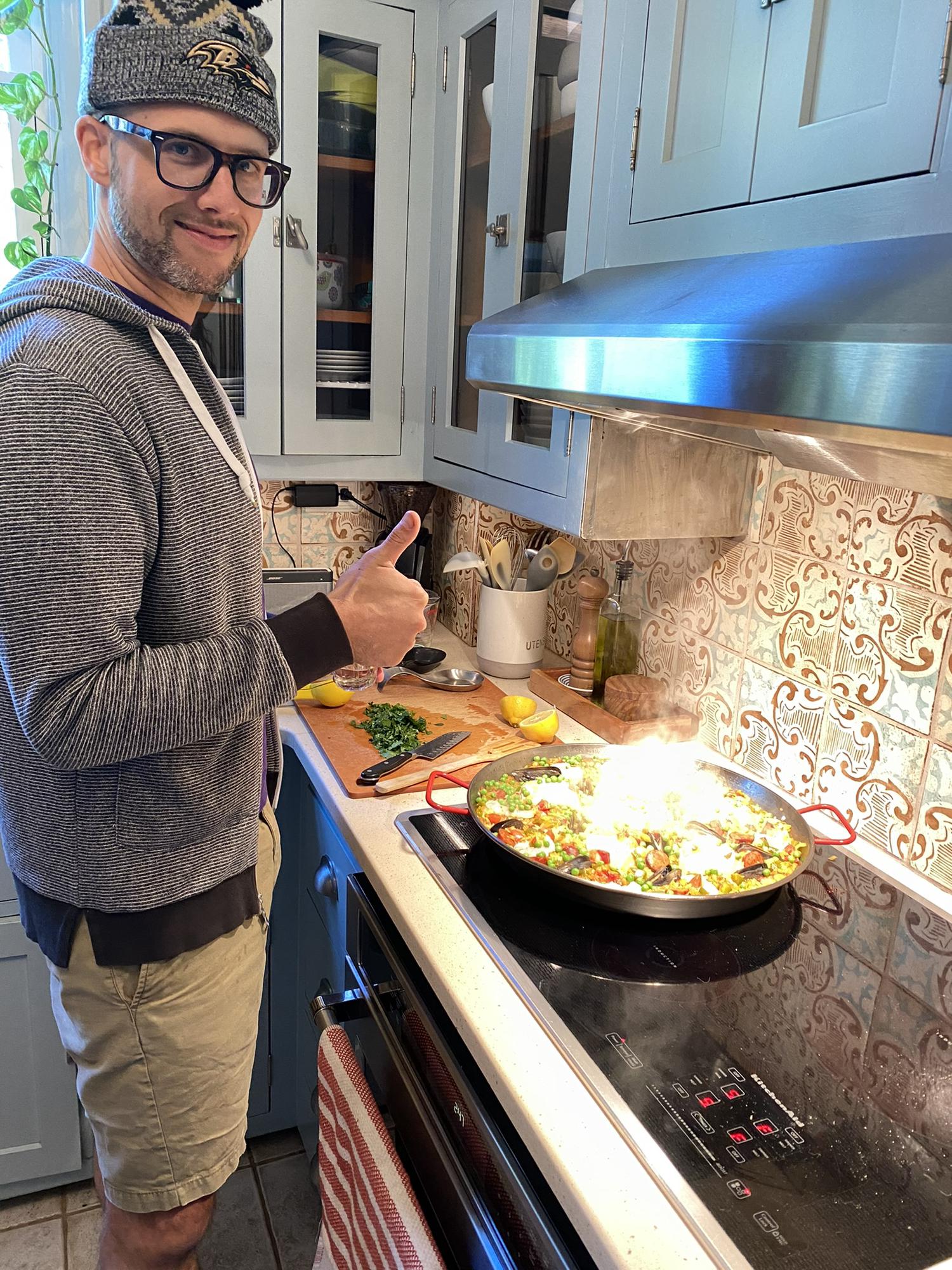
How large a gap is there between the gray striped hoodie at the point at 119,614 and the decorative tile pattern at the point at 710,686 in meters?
0.78

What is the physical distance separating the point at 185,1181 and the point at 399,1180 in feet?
1.09

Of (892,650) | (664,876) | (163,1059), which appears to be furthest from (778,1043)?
(163,1059)

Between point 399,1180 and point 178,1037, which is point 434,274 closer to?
point 178,1037

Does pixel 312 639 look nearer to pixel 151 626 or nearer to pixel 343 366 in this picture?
pixel 151 626

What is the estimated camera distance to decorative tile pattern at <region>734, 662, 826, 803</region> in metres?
1.46

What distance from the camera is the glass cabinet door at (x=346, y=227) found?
192 centimetres

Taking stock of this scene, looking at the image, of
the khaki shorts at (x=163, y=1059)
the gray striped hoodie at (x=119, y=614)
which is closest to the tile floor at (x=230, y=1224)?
the khaki shorts at (x=163, y=1059)

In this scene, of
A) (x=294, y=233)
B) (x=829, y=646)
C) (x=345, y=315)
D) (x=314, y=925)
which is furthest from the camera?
(x=345, y=315)

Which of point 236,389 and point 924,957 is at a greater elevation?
point 236,389

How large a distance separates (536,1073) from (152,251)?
3.20 ft

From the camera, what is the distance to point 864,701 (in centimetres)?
136

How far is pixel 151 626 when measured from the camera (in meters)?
1.03

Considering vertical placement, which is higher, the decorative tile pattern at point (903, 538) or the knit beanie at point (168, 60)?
the knit beanie at point (168, 60)

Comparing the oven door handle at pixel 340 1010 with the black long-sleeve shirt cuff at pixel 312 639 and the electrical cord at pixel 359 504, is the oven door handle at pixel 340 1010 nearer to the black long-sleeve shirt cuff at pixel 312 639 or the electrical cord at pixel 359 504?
Answer: the black long-sleeve shirt cuff at pixel 312 639
